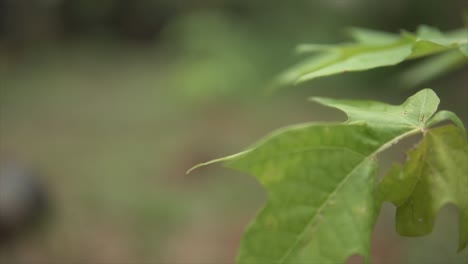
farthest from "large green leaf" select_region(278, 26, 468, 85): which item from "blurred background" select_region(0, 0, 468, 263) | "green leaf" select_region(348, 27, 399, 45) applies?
"blurred background" select_region(0, 0, 468, 263)

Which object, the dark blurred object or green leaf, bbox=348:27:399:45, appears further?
the dark blurred object

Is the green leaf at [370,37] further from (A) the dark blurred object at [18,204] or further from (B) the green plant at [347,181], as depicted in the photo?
(A) the dark blurred object at [18,204]

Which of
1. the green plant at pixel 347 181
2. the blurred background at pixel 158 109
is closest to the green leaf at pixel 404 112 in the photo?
the green plant at pixel 347 181

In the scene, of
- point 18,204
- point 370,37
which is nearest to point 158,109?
point 18,204

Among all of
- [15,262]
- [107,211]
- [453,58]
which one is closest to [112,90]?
[107,211]

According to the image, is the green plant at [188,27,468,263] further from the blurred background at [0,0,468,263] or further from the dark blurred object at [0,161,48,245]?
the dark blurred object at [0,161,48,245]

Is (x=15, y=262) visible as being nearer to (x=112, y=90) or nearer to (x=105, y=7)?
(x=112, y=90)

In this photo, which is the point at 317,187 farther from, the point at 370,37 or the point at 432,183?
the point at 370,37
